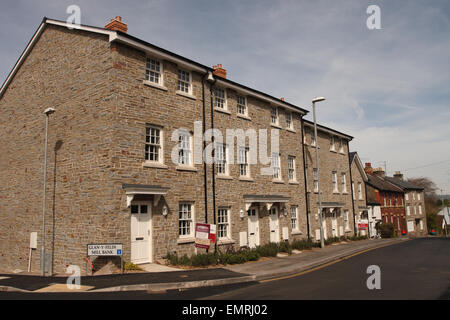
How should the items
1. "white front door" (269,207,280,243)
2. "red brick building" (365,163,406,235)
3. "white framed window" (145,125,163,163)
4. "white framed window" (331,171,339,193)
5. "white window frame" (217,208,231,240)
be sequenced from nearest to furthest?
"white framed window" (145,125,163,163) < "white window frame" (217,208,231,240) < "white front door" (269,207,280,243) < "white framed window" (331,171,339,193) < "red brick building" (365,163,406,235)

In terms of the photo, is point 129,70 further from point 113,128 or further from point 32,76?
point 32,76

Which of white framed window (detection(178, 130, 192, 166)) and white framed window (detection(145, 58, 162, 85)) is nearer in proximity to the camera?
white framed window (detection(145, 58, 162, 85))

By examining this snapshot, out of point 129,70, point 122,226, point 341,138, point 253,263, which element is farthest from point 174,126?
point 341,138

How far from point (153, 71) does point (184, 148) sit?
3.75 m

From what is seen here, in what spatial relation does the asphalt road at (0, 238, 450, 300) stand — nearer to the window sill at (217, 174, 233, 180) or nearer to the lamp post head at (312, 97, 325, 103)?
the window sill at (217, 174, 233, 180)

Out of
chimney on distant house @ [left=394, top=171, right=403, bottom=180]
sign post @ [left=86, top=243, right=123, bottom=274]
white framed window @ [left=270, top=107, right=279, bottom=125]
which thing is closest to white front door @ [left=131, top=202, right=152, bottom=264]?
sign post @ [left=86, top=243, right=123, bottom=274]

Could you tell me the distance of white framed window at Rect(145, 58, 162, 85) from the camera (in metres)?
15.6

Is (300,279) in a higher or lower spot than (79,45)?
lower

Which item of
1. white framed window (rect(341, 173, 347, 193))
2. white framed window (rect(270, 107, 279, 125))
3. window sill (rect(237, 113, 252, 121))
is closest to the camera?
window sill (rect(237, 113, 252, 121))

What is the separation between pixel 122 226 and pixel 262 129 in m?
11.6

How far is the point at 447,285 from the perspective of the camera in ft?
33.7

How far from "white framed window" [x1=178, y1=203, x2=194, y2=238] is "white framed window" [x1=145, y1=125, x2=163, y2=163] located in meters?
2.52

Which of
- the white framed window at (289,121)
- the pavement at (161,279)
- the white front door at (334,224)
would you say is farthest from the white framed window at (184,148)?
the white front door at (334,224)

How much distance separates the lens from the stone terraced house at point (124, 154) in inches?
548
